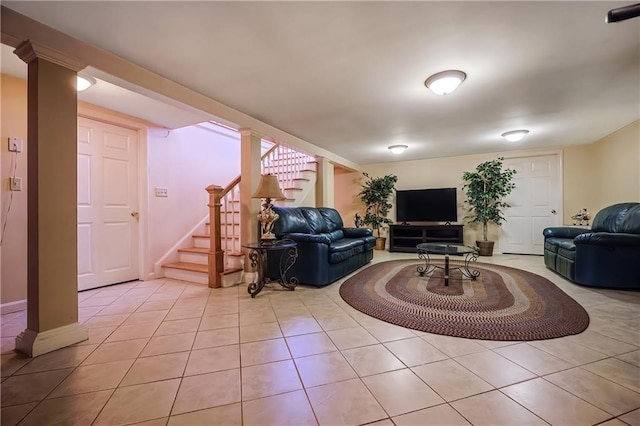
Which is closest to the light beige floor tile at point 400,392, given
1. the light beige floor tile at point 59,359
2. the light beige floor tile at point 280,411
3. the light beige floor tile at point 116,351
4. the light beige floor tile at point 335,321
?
the light beige floor tile at point 280,411

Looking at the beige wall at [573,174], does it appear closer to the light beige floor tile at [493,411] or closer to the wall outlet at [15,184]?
the light beige floor tile at [493,411]

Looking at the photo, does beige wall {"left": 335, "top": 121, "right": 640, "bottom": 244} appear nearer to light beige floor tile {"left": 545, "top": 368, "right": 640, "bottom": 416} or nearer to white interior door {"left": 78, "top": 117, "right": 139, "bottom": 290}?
light beige floor tile {"left": 545, "top": 368, "right": 640, "bottom": 416}

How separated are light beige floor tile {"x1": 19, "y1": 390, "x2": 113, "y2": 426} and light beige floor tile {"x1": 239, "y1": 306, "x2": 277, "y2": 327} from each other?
0.97 meters

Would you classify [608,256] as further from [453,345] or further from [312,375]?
[312,375]

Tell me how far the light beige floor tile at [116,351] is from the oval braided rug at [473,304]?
170 centimetres

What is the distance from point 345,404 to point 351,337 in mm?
697

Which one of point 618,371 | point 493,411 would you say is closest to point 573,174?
point 618,371

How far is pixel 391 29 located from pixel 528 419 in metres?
2.20

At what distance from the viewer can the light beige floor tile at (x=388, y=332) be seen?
1.93m

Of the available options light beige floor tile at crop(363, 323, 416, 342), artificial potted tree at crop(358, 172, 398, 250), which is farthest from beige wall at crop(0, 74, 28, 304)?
artificial potted tree at crop(358, 172, 398, 250)

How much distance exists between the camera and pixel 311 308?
2.53 meters

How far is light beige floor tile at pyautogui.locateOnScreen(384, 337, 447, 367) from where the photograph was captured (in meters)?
1.62

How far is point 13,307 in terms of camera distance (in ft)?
7.98

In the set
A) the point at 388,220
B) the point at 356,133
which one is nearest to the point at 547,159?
the point at 388,220
